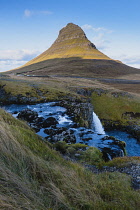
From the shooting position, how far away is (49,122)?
2152 centimetres

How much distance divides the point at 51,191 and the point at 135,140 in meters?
29.6

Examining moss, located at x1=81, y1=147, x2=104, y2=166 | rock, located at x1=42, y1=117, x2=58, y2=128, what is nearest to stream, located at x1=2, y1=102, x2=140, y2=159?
rock, located at x1=42, y1=117, x2=58, y2=128

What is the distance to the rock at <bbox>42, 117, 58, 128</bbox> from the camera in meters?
20.7

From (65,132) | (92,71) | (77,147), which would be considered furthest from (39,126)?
(92,71)

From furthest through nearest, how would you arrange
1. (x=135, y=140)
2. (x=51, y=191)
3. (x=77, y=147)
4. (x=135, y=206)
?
(x=135, y=140)
(x=77, y=147)
(x=135, y=206)
(x=51, y=191)

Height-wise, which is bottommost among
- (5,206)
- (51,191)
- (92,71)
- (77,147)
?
(77,147)

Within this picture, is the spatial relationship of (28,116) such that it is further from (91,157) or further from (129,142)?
(129,142)

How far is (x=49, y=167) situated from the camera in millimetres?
5203

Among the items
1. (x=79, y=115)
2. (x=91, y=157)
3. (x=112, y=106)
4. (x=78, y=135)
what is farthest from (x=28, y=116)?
(x=112, y=106)

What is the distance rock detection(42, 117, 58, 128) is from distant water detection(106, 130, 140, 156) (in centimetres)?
1257

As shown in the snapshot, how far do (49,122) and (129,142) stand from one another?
1676cm

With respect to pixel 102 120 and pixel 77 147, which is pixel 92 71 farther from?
pixel 77 147

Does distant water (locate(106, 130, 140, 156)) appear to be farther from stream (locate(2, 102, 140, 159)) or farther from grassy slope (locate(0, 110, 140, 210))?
grassy slope (locate(0, 110, 140, 210))

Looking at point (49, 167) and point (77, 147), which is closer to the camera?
point (49, 167)
